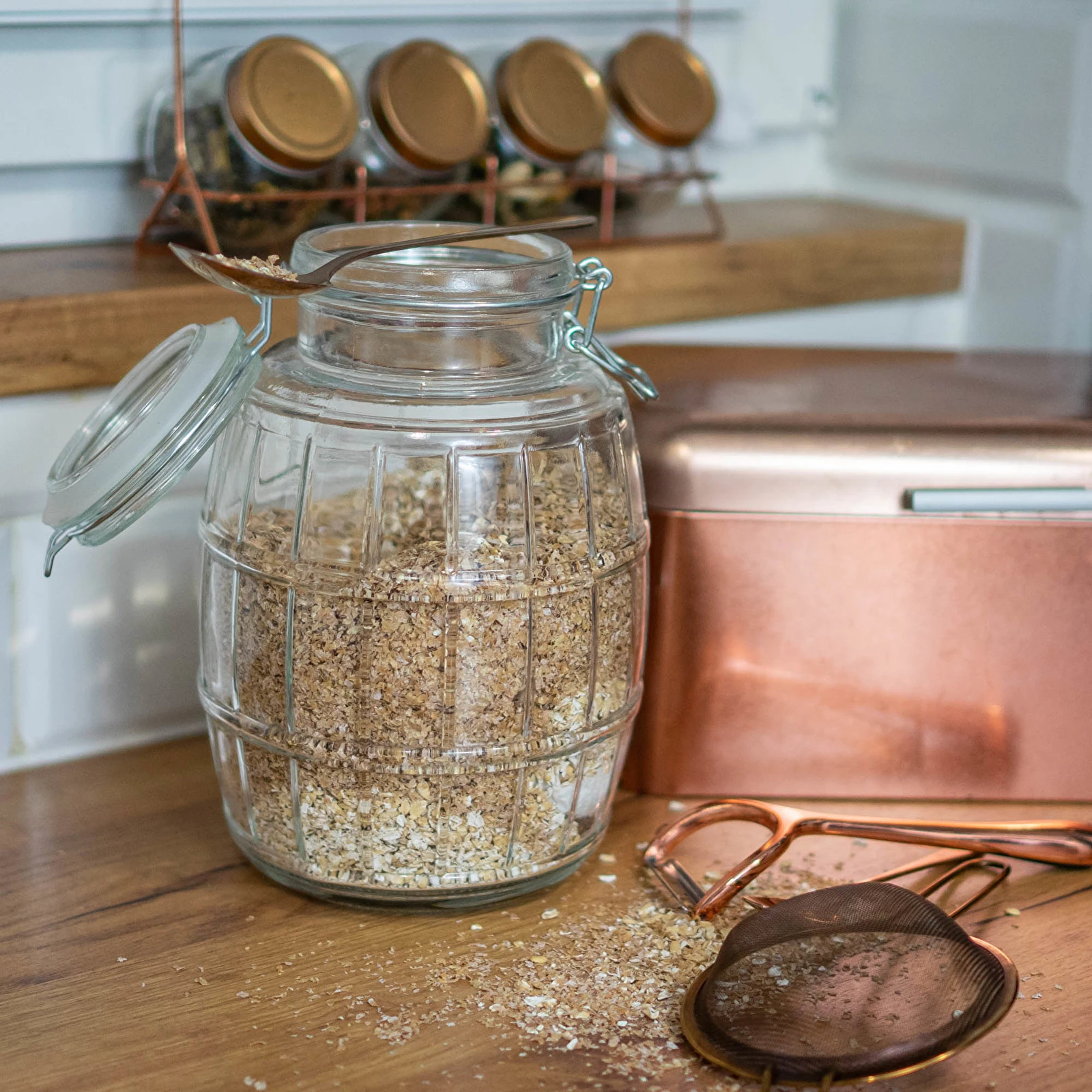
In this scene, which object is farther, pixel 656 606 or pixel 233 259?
pixel 656 606

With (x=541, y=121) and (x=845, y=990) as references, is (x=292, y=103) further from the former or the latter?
(x=845, y=990)

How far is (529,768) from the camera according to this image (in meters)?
0.59

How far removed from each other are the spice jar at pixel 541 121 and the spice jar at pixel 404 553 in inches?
10.9

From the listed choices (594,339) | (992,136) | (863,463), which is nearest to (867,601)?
(863,463)

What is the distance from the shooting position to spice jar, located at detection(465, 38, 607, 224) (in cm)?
88

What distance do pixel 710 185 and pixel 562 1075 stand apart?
2.69 feet

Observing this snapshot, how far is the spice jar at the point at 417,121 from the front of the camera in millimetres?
837

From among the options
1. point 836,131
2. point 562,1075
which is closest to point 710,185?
point 836,131

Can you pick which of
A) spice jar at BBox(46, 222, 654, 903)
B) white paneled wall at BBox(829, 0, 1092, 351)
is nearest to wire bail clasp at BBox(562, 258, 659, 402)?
spice jar at BBox(46, 222, 654, 903)

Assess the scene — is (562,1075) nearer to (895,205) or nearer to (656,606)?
(656,606)

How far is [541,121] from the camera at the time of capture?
0.88 meters

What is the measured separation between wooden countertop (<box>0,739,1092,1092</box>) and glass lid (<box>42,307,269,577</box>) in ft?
0.52

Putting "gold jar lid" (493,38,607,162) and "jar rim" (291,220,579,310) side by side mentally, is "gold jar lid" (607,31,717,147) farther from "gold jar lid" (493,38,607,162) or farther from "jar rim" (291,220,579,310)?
"jar rim" (291,220,579,310)

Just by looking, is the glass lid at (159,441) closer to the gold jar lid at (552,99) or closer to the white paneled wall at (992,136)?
the gold jar lid at (552,99)
